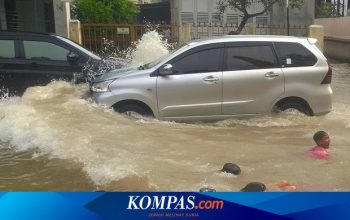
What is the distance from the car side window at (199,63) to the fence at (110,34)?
8.64 meters

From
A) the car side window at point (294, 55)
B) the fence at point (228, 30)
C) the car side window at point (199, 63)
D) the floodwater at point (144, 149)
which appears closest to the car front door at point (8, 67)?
the floodwater at point (144, 149)

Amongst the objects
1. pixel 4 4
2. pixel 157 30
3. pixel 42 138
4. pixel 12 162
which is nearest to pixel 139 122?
pixel 42 138

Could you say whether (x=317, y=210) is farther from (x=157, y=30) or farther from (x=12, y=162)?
(x=157, y=30)

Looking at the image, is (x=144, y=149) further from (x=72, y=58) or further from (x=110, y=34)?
(x=110, y=34)

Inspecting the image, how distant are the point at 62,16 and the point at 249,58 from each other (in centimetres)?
1029

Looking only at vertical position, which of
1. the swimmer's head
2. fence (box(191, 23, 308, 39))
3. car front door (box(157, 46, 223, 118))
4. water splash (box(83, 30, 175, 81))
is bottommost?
the swimmer's head

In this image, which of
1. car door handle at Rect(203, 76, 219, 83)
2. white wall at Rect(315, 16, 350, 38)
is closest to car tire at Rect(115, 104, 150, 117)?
car door handle at Rect(203, 76, 219, 83)

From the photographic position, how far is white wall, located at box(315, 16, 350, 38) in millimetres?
21417

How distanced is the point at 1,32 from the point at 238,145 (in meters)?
5.29

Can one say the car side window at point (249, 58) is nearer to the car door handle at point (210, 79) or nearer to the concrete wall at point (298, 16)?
the car door handle at point (210, 79)

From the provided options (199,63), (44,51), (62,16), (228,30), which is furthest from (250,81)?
(228,30)

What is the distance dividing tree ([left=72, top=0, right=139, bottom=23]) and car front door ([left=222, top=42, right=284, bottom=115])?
957cm

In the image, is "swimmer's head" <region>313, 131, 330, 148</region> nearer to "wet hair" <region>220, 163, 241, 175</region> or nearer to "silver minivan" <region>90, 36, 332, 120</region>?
"wet hair" <region>220, 163, 241, 175</region>

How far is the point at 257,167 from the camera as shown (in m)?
5.73
